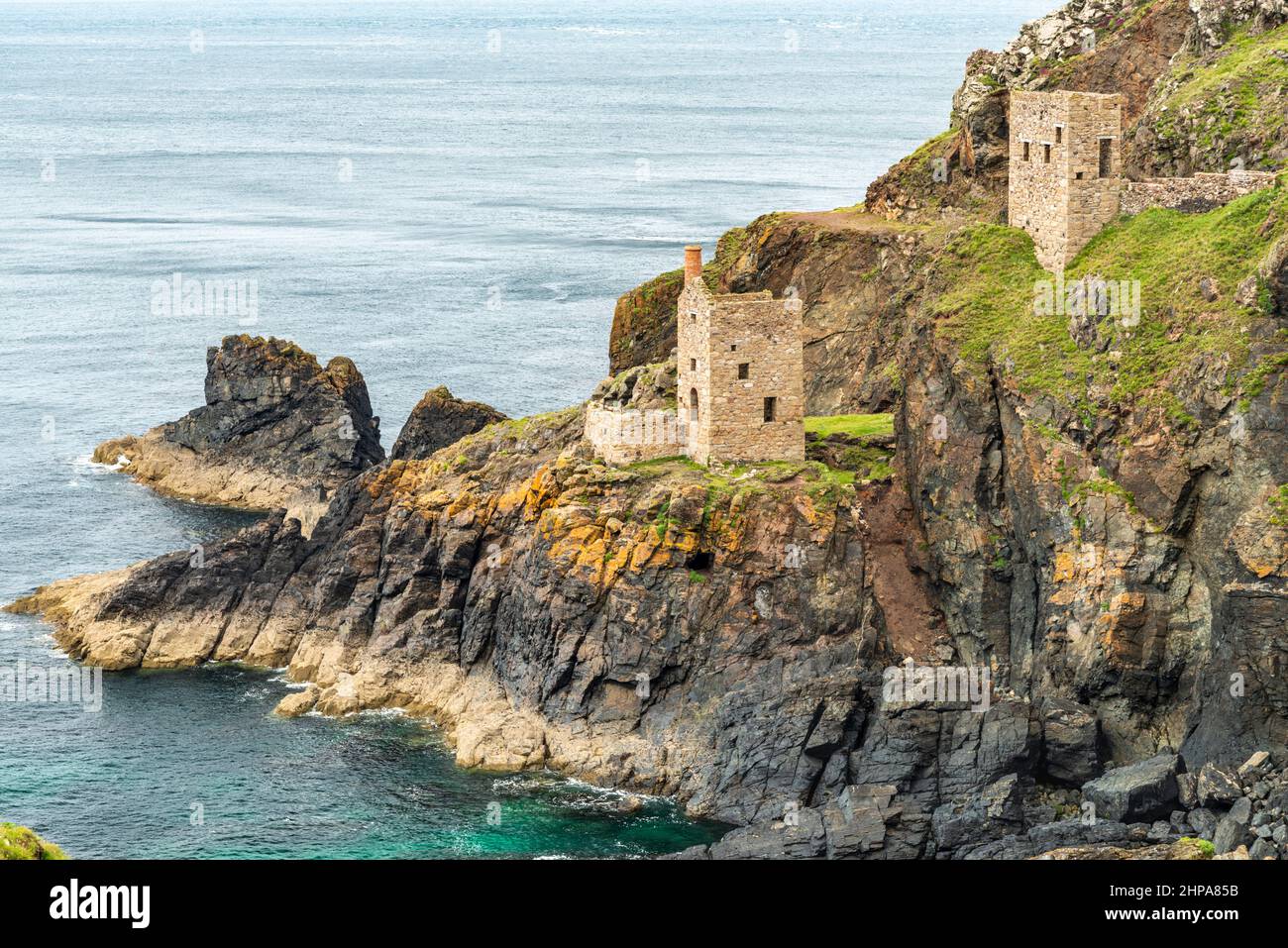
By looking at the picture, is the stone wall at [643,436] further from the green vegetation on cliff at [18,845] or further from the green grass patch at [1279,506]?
the green vegetation on cliff at [18,845]

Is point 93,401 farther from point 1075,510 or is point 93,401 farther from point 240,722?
point 1075,510

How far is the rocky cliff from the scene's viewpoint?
72188 mm

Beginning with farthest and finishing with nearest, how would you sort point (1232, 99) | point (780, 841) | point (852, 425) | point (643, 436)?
A: point (852, 425), point (643, 436), point (1232, 99), point (780, 841)

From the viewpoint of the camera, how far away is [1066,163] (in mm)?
84375

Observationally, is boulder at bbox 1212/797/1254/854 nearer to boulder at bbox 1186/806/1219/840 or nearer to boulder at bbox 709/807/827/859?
boulder at bbox 1186/806/1219/840

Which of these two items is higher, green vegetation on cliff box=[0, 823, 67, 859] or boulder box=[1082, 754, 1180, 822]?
green vegetation on cliff box=[0, 823, 67, 859]

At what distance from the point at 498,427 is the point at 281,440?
29.9 m

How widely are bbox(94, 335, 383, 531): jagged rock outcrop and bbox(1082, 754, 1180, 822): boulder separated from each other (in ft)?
202

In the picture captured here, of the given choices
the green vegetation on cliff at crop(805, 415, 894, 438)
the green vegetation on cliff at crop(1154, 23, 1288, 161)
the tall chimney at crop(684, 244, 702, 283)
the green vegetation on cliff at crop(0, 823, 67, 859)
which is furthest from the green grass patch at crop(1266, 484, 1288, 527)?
the green vegetation on cliff at crop(0, 823, 67, 859)

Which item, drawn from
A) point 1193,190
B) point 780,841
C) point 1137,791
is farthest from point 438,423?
point 1137,791

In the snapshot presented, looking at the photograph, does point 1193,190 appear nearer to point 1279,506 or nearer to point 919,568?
point 1279,506

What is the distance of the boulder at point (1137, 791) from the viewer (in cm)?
6862

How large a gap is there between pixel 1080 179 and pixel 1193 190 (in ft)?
14.8
